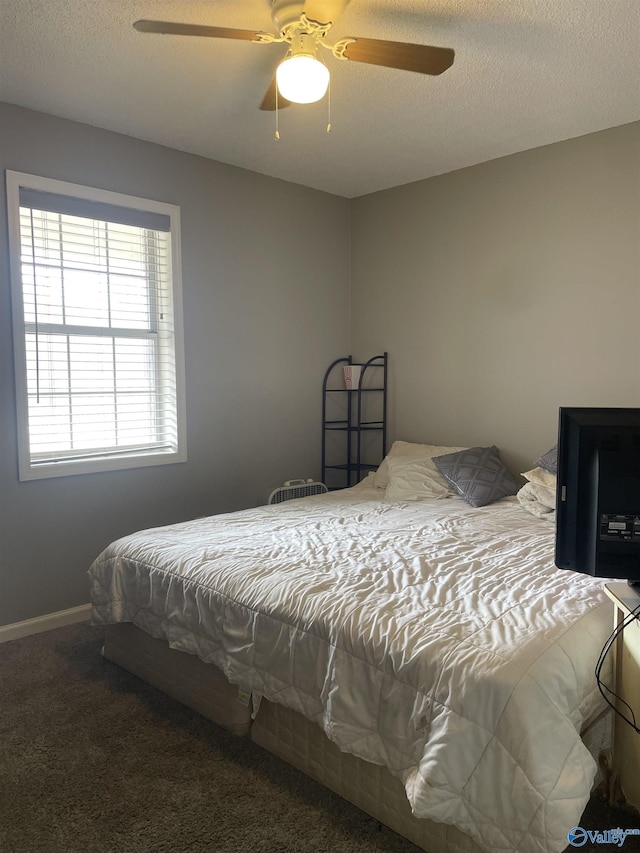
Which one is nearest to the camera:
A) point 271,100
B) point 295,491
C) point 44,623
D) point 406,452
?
point 271,100

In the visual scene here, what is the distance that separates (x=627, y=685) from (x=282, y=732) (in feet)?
3.55

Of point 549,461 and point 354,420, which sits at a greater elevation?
point 354,420

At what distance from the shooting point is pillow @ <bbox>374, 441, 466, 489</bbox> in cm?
399

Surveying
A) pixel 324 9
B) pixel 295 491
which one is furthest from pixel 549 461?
pixel 324 9

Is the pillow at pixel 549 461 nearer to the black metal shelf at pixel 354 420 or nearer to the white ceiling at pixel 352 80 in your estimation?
the black metal shelf at pixel 354 420

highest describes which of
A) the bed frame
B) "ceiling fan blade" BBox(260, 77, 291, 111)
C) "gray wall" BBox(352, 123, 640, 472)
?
"ceiling fan blade" BBox(260, 77, 291, 111)

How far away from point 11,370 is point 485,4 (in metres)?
2.54

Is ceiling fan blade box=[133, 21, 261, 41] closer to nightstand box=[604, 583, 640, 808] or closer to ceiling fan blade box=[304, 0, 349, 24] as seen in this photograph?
ceiling fan blade box=[304, 0, 349, 24]

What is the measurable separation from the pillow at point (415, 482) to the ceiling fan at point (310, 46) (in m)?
2.21

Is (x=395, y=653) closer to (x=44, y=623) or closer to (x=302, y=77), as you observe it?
(x=302, y=77)

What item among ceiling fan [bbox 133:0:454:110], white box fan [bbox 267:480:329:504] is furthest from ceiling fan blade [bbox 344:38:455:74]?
white box fan [bbox 267:480:329:504]

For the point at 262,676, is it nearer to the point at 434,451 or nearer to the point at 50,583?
the point at 50,583

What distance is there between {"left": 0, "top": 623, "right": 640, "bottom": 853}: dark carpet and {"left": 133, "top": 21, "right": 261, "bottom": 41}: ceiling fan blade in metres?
2.38

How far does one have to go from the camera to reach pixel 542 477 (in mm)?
3342
